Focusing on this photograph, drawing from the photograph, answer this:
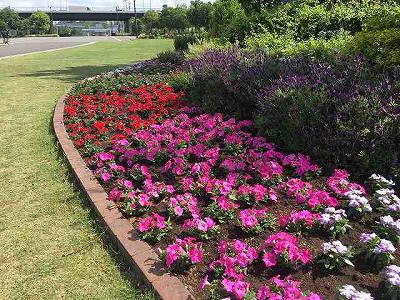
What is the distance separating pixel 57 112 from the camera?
7.74m

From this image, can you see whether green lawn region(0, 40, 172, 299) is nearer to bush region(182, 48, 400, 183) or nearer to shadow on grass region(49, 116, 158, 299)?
shadow on grass region(49, 116, 158, 299)

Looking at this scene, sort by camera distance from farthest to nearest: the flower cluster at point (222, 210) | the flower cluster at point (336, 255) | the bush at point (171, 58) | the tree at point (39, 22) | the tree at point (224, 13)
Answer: the tree at point (39, 22) < the tree at point (224, 13) < the bush at point (171, 58) < the flower cluster at point (222, 210) < the flower cluster at point (336, 255)

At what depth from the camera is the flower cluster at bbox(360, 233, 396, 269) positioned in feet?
9.58

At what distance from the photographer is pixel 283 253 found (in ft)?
9.93

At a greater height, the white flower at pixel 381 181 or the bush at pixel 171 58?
the bush at pixel 171 58

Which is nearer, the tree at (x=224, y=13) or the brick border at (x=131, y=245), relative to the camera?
the brick border at (x=131, y=245)

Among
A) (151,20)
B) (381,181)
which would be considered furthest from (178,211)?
(151,20)

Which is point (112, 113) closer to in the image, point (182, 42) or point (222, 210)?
point (222, 210)

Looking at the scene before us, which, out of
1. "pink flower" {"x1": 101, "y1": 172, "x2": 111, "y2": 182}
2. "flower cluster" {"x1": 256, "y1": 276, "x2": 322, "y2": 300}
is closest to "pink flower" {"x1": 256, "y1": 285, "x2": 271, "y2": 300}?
"flower cluster" {"x1": 256, "y1": 276, "x2": 322, "y2": 300}

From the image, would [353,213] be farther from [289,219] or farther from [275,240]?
[275,240]

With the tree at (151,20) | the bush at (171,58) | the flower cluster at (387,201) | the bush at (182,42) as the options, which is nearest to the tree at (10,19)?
the tree at (151,20)

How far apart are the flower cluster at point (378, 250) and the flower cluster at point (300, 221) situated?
0.45m

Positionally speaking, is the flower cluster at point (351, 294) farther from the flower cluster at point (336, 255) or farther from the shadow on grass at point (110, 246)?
the shadow on grass at point (110, 246)

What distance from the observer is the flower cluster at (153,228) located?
3.46 meters
